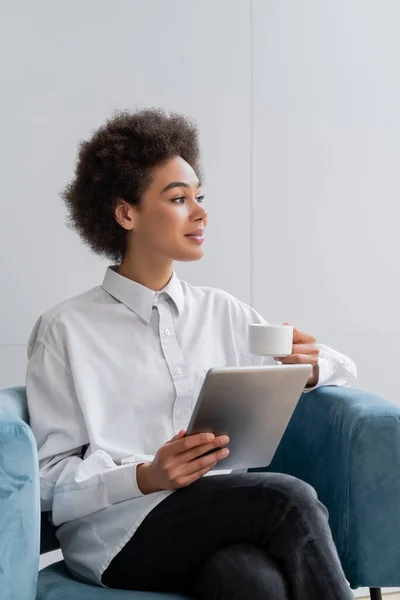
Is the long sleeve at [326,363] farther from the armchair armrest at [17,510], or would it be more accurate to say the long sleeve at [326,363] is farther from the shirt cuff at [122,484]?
the armchair armrest at [17,510]

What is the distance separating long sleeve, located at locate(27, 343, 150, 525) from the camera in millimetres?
1582

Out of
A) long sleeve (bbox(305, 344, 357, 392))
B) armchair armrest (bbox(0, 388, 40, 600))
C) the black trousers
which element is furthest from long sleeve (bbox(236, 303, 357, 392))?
armchair armrest (bbox(0, 388, 40, 600))

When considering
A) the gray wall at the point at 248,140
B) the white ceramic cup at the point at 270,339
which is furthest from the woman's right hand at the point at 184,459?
the gray wall at the point at 248,140

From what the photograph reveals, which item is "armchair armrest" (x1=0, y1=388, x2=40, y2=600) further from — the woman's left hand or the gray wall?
the gray wall

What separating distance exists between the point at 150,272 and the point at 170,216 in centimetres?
14

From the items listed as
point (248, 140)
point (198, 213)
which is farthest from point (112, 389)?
point (248, 140)

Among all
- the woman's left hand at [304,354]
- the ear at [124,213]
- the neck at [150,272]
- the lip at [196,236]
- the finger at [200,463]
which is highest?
the ear at [124,213]

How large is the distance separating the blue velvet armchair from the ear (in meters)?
0.43

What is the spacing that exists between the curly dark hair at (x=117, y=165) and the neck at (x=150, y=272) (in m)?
0.09

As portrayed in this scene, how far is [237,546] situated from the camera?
146 cm

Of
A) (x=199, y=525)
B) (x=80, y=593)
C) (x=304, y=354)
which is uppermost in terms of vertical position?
(x=304, y=354)

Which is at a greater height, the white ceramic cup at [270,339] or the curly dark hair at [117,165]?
the curly dark hair at [117,165]

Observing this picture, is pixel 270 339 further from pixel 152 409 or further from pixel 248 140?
pixel 248 140

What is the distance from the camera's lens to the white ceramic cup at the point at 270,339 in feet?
5.41
